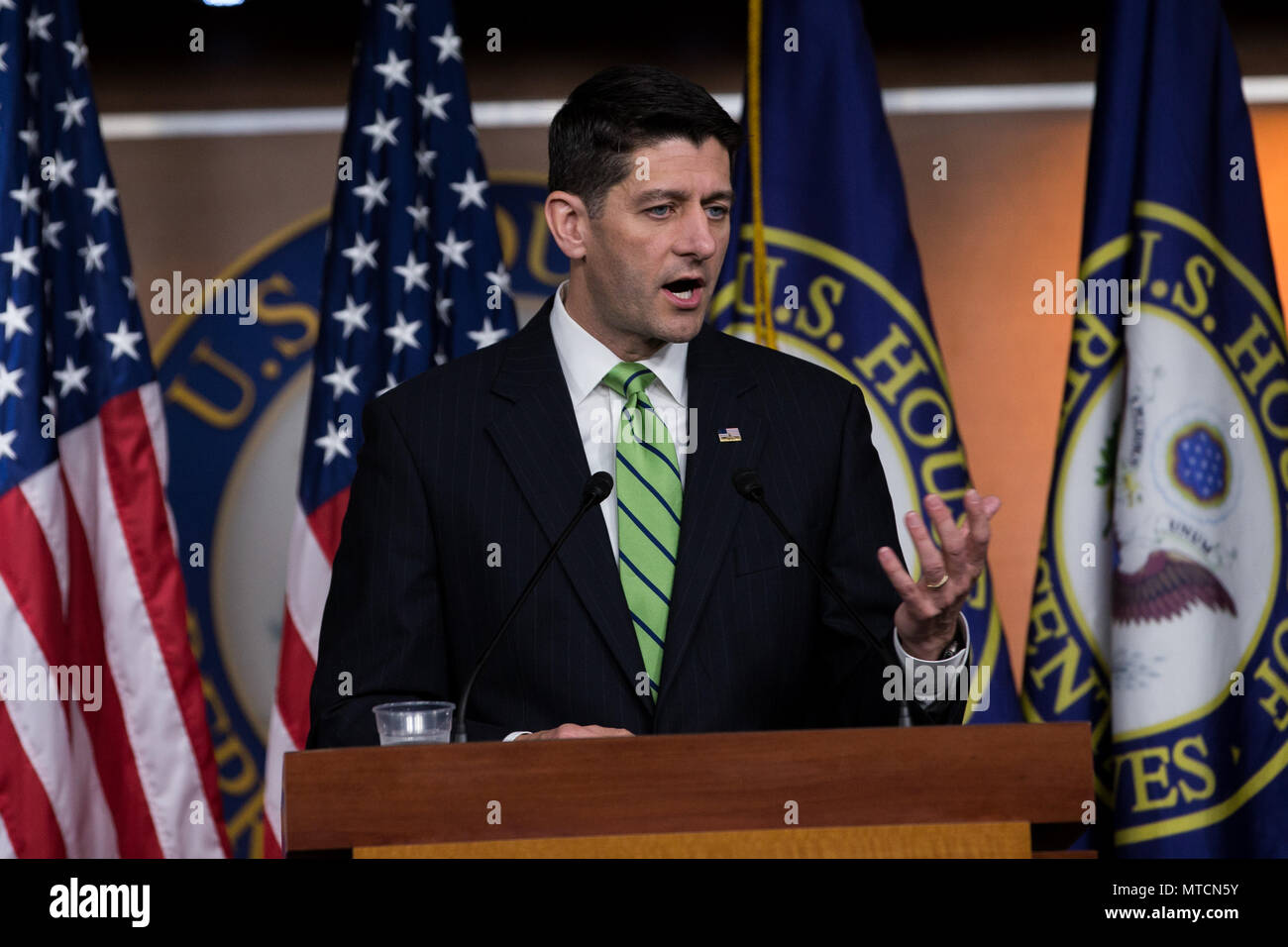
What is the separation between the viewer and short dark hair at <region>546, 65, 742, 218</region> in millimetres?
2314

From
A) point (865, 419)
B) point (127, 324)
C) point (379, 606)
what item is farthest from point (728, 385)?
point (127, 324)

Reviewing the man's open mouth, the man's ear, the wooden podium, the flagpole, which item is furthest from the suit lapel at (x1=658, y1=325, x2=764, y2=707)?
the flagpole

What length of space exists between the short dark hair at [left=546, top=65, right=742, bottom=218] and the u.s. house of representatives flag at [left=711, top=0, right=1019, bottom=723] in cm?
108

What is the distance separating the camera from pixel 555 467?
2.24 meters

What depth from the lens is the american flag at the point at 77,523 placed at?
129 inches

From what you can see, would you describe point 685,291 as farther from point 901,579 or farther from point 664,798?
point 664,798

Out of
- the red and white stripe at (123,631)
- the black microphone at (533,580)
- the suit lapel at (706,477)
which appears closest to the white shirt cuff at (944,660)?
the suit lapel at (706,477)

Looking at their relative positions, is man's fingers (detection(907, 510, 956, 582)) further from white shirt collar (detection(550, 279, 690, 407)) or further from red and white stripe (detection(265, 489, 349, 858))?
red and white stripe (detection(265, 489, 349, 858))

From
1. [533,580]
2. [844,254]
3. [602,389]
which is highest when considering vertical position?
[844,254]

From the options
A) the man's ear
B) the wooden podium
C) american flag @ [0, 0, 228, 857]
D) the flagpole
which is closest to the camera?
the wooden podium

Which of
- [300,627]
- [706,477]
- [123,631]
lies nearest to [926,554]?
[706,477]

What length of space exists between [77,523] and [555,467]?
1743mm

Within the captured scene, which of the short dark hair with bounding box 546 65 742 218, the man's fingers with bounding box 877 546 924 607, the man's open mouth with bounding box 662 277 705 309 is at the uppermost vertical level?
the short dark hair with bounding box 546 65 742 218
